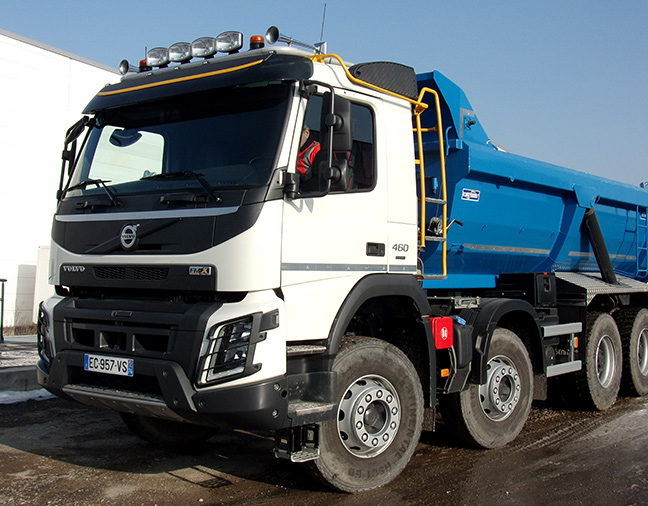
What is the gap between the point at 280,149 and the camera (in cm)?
438

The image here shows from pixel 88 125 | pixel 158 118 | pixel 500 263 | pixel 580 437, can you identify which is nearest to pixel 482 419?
pixel 580 437

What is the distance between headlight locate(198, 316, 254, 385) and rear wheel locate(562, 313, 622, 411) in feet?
16.6

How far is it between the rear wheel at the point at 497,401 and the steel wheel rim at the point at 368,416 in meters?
1.16

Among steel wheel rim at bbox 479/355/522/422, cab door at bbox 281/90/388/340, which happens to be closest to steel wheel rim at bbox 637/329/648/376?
steel wheel rim at bbox 479/355/522/422

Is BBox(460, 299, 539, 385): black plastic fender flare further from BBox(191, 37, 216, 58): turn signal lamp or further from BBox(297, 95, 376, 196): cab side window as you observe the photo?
BBox(191, 37, 216, 58): turn signal lamp

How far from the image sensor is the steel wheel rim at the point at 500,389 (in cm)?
617

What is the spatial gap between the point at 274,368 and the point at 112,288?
1.37m

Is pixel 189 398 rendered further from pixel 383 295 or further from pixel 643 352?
pixel 643 352

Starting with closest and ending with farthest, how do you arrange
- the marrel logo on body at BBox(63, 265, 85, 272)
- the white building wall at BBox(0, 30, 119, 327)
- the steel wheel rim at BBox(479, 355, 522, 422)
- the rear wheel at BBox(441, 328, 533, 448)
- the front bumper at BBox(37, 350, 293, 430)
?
the front bumper at BBox(37, 350, 293, 430)
the marrel logo on body at BBox(63, 265, 85, 272)
the rear wheel at BBox(441, 328, 533, 448)
the steel wheel rim at BBox(479, 355, 522, 422)
the white building wall at BBox(0, 30, 119, 327)

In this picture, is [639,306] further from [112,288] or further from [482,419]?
[112,288]

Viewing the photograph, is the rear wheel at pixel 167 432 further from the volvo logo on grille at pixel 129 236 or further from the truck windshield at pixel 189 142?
the truck windshield at pixel 189 142

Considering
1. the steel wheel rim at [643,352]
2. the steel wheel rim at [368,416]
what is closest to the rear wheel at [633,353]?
the steel wheel rim at [643,352]

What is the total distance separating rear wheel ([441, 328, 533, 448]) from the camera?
5.97m

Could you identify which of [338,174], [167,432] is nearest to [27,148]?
[167,432]
